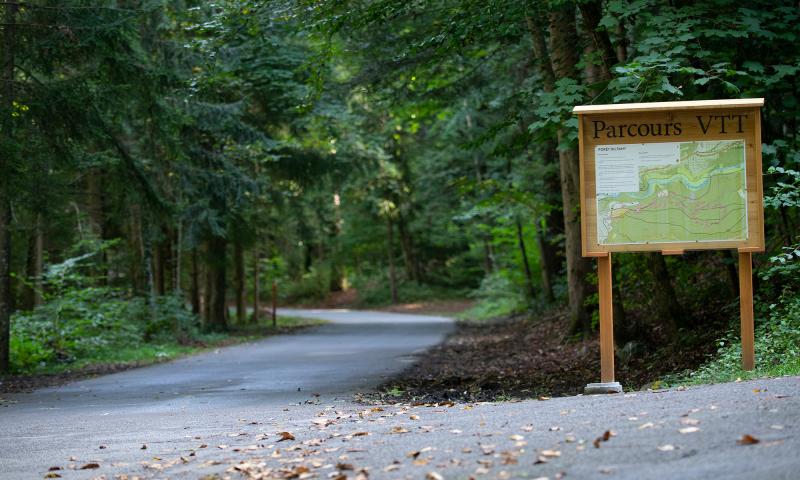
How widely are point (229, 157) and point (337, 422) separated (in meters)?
19.3

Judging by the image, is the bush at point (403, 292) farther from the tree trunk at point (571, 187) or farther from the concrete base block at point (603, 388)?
the concrete base block at point (603, 388)

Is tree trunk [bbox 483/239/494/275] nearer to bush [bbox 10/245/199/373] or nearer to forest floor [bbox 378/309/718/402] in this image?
bush [bbox 10/245/199/373]

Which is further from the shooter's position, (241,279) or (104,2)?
(241,279)

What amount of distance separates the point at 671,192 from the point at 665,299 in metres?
4.89

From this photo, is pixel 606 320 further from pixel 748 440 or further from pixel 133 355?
pixel 133 355

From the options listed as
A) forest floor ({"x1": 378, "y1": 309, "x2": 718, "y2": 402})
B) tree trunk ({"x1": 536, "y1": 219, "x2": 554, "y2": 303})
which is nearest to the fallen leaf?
forest floor ({"x1": 378, "y1": 309, "x2": 718, "y2": 402})

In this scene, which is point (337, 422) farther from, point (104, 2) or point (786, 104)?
point (104, 2)

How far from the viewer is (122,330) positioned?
21.0 meters

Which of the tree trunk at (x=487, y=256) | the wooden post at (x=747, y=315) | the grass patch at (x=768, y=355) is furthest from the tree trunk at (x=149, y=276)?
the tree trunk at (x=487, y=256)

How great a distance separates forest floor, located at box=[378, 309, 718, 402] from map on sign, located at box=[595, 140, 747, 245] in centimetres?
188

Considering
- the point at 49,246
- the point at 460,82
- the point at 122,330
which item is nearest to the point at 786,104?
the point at 460,82

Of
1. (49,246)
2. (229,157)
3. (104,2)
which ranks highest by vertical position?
(104,2)

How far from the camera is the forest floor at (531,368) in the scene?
1164 centimetres

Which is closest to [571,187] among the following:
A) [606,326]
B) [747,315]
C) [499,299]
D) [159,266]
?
[606,326]
